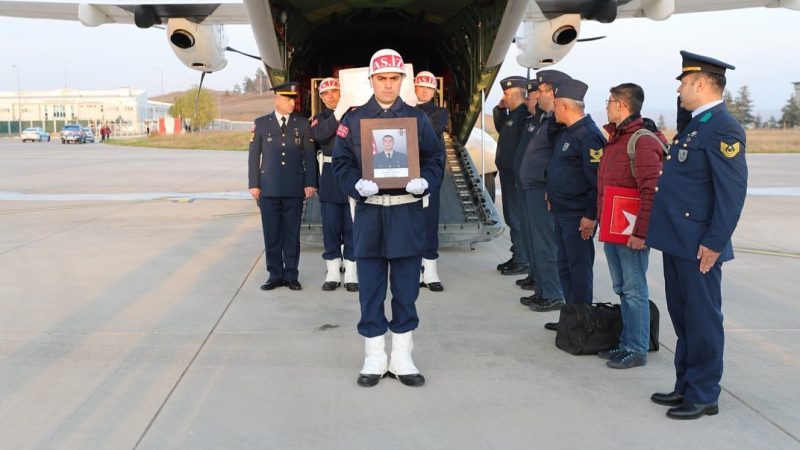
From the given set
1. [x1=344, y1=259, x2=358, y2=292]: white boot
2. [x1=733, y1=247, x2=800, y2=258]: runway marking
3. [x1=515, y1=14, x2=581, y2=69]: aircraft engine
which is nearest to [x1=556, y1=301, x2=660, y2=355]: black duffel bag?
[x1=344, y1=259, x2=358, y2=292]: white boot

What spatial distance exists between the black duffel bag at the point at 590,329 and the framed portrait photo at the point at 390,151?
148 centimetres

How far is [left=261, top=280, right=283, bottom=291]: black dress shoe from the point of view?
19.8ft

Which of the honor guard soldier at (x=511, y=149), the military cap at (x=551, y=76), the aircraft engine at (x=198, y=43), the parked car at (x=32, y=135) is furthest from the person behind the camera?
the parked car at (x=32, y=135)

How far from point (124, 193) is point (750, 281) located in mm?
11527

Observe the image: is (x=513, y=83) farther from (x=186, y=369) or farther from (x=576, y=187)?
(x=186, y=369)

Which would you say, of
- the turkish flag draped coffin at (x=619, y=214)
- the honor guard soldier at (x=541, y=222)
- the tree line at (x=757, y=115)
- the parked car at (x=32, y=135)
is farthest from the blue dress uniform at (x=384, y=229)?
the tree line at (x=757, y=115)

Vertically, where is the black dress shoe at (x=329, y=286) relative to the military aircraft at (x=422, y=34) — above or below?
below

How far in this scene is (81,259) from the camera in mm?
7195

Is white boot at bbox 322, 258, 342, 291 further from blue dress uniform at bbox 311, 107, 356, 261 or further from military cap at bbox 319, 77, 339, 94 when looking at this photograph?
military cap at bbox 319, 77, 339, 94

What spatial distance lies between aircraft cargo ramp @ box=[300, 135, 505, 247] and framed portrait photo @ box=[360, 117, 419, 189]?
10.8ft

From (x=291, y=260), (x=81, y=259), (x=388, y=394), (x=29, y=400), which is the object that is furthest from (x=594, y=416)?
(x=81, y=259)

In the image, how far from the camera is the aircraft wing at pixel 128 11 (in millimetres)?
8320

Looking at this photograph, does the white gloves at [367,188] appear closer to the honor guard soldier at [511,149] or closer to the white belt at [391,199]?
the white belt at [391,199]

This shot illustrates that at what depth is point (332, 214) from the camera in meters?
6.33
